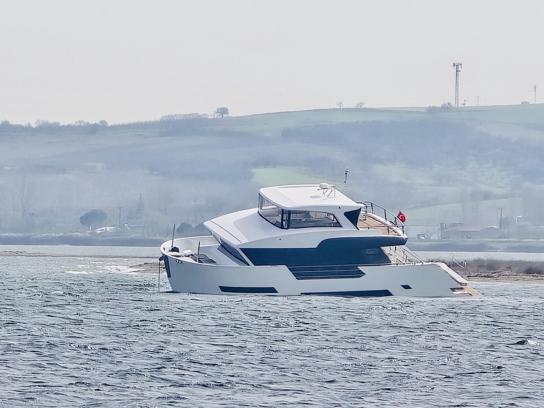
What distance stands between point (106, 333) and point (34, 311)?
46.0 feet

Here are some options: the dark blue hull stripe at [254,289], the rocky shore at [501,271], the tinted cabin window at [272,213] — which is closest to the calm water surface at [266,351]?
the dark blue hull stripe at [254,289]

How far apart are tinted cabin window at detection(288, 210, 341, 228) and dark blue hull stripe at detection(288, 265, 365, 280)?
9.33ft

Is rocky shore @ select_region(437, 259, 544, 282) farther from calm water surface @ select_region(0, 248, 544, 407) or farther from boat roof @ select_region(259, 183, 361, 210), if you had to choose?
calm water surface @ select_region(0, 248, 544, 407)

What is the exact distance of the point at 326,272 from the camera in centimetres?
9281

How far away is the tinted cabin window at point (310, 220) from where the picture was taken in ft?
308

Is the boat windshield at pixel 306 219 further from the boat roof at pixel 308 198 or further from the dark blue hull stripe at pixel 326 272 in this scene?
the dark blue hull stripe at pixel 326 272

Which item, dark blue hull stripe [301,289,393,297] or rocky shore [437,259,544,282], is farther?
rocky shore [437,259,544,282]

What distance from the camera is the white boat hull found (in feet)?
302

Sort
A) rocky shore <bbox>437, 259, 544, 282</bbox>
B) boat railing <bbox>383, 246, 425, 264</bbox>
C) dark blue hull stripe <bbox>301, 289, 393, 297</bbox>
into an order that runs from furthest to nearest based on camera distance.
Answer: rocky shore <bbox>437, 259, 544, 282</bbox> → boat railing <bbox>383, 246, 425, 264</bbox> → dark blue hull stripe <bbox>301, 289, 393, 297</bbox>

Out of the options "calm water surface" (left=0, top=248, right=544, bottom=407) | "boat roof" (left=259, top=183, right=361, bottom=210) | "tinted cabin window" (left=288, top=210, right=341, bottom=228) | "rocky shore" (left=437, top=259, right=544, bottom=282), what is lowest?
"calm water surface" (left=0, top=248, right=544, bottom=407)

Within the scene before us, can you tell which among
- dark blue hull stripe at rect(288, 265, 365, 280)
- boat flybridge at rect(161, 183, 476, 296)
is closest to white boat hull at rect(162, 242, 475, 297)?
boat flybridge at rect(161, 183, 476, 296)

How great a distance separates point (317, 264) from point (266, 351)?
2736 centimetres

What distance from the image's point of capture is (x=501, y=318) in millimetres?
84125

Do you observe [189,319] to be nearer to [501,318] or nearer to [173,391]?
[501,318]
